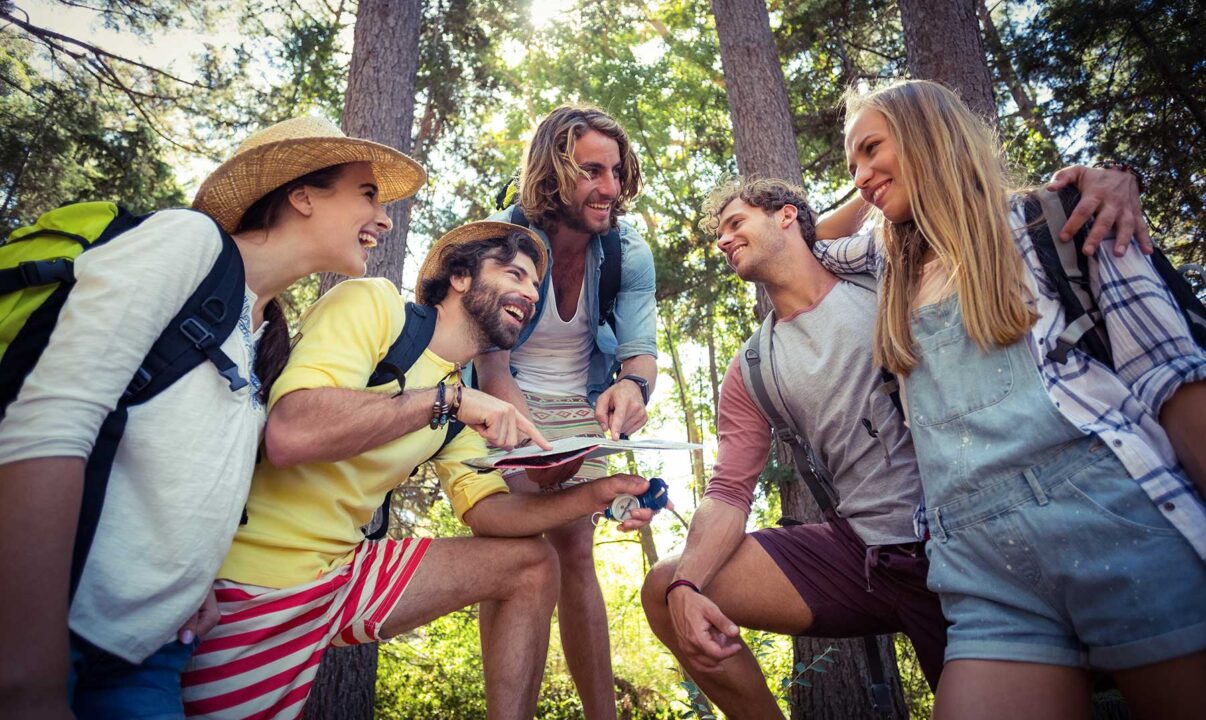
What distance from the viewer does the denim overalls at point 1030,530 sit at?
188 cm

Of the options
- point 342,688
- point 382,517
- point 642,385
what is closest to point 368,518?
point 382,517

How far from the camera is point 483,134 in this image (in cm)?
1221

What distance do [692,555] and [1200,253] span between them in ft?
27.0

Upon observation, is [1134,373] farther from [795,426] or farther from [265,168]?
[265,168]

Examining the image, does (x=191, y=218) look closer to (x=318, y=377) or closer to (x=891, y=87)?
(x=318, y=377)

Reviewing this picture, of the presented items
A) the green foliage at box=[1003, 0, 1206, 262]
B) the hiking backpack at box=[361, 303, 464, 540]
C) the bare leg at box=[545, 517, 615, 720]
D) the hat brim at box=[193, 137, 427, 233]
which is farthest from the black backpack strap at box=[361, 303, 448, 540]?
the green foliage at box=[1003, 0, 1206, 262]

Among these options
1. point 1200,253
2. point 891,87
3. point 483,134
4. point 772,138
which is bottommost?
point 891,87

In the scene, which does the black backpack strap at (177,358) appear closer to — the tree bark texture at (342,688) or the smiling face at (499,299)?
the smiling face at (499,299)

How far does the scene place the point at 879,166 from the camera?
265 centimetres

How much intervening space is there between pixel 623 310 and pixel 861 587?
1.75 m

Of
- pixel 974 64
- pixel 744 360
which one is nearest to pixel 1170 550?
pixel 744 360

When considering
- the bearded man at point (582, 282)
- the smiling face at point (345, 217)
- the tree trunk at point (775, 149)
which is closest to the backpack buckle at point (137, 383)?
the smiling face at point (345, 217)

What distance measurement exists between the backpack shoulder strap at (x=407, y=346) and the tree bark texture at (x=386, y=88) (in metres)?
2.74

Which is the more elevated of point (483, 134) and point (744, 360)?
point (483, 134)
